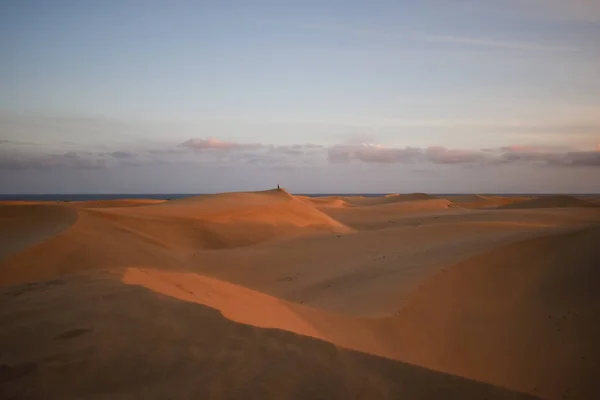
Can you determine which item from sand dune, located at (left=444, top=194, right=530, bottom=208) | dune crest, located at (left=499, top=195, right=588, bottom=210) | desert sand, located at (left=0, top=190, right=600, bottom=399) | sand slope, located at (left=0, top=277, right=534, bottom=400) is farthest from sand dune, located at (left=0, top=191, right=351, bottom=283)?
sand dune, located at (left=444, top=194, right=530, bottom=208)

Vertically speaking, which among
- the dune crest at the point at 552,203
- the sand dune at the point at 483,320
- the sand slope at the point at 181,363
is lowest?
the sand dune at the point at 483,320

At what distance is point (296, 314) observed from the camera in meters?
5.15

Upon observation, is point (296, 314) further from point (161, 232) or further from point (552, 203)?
point (552, 203)

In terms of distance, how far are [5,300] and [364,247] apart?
27.9 feet

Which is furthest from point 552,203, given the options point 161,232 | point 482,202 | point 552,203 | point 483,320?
point 483,320

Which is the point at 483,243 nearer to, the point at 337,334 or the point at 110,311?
the point at 337,334

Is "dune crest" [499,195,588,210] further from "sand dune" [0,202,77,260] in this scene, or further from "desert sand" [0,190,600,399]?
"sand dune" [0,202,77,260]

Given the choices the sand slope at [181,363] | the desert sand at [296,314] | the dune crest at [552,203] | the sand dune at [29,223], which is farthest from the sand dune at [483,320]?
the dune crest at [552,203]

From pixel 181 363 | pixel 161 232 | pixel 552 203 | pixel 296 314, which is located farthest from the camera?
pixel 552 203

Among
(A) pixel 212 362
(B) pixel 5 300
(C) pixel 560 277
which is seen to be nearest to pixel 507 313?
(C) pixel 560 277

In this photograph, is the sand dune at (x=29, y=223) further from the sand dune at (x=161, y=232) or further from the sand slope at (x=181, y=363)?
the sand slope at (x=181, y=363)

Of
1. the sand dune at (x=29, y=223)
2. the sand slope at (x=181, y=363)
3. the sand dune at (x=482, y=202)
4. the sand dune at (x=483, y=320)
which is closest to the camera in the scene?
the sand slope at (x=181, y=363)

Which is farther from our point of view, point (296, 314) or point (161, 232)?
point (161, 232)

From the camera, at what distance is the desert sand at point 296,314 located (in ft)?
9.42
